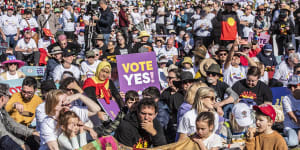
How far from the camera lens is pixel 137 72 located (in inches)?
321

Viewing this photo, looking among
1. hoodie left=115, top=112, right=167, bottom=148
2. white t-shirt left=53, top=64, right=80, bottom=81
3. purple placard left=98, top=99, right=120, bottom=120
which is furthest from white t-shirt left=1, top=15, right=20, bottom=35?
hoodie left=115, top=112, right=167, bottom=148

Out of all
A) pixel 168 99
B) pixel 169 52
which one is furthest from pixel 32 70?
pixel 168 99

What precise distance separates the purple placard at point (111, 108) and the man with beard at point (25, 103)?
3.26ft

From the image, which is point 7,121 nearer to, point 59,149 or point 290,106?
point 59,149

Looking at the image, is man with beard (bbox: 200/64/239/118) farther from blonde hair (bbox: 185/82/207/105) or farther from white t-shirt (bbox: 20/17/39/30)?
white t-shirt (bbox: 20/17/39/30)

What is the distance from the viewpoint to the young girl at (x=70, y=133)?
16.2ft

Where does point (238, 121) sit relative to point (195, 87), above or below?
below

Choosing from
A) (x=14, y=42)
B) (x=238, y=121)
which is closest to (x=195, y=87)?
(x=238, y=121)

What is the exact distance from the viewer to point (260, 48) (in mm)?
11609

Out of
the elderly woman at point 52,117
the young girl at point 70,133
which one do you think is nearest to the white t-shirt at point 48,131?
the elderly woman at point 52,117

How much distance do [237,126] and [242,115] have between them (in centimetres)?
17

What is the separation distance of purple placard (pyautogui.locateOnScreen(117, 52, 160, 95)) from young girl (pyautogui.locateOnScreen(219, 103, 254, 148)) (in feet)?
7.20

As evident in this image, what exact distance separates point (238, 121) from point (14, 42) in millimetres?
10531

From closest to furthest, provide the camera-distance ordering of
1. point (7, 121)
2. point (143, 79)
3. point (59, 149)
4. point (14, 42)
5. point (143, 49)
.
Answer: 1. point (59, 149)
2. point (7, 121)
3. point (143, 79)
4. point (143, 49)
5. point (14, 42)
